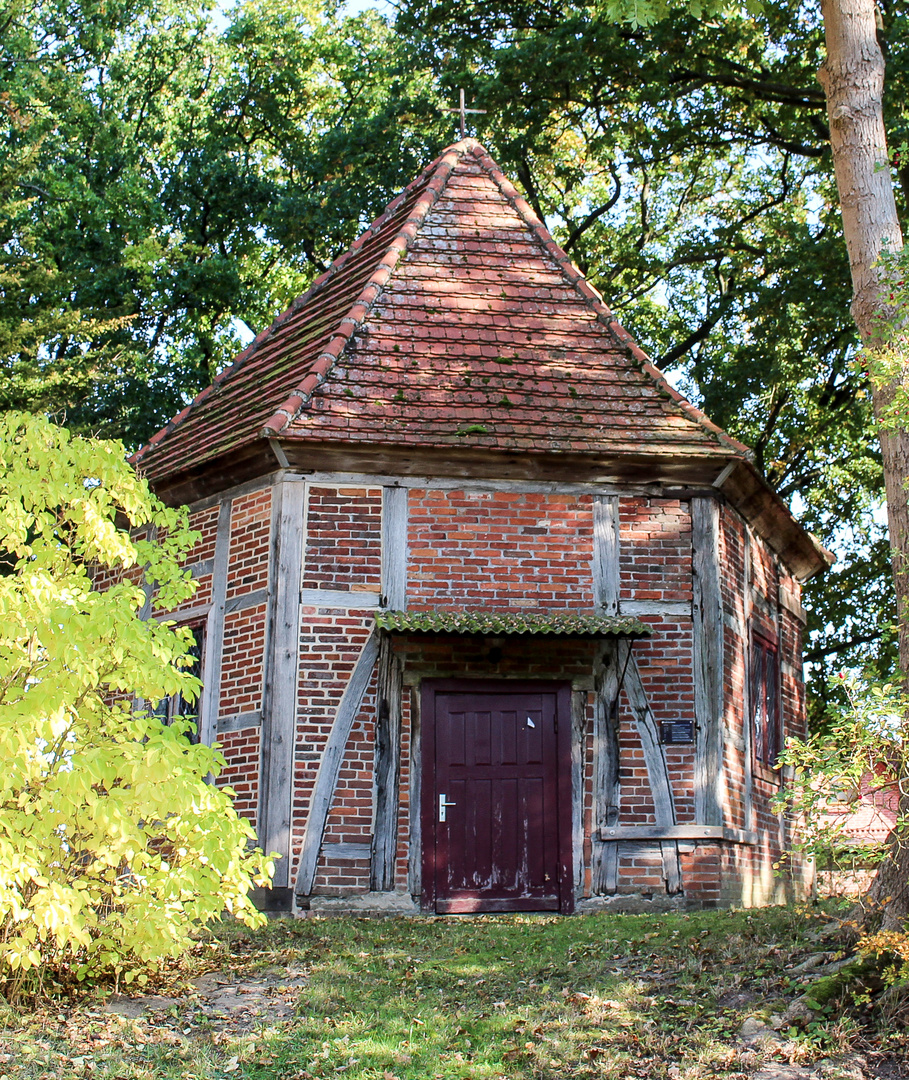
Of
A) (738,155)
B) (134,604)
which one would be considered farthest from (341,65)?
(134,604)

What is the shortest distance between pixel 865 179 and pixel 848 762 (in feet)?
13.3

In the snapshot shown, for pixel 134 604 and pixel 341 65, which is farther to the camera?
pixel 341 65

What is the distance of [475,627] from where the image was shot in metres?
9.52

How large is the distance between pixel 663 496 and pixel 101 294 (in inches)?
497

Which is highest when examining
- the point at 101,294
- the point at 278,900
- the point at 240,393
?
the point at 101,294

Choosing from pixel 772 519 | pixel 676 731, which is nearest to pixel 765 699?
pixel 772 519

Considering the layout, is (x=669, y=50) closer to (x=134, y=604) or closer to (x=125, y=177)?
(x=125, y=177)

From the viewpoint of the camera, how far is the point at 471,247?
40.2 ft

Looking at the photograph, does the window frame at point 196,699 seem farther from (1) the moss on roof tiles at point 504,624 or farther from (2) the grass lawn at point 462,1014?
(2) the grass lawn at point 462,1014

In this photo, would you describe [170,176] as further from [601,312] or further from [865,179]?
[865,179]

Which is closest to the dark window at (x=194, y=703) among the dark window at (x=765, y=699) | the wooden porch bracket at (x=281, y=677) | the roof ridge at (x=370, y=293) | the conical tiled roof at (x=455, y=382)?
the wooden porch bracket at (x=281, y=677)

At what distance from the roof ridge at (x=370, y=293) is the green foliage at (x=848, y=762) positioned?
5.51 m

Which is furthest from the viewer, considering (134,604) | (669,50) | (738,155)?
(738,155)

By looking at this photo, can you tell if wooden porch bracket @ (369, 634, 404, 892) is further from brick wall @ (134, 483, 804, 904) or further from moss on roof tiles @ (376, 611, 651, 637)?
moss on roof tiles @ (376, 611, 651, 637)
